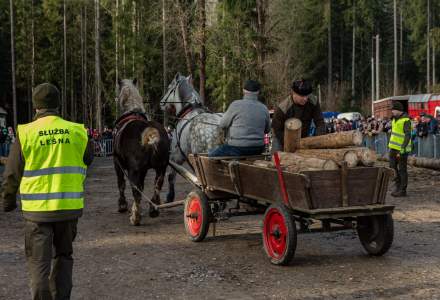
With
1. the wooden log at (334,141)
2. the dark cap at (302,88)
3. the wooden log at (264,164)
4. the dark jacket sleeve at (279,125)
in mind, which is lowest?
the wooden log at (264,164)

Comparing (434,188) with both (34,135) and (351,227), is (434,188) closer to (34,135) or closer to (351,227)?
(351,227)

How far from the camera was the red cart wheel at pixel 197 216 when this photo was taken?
8664mm

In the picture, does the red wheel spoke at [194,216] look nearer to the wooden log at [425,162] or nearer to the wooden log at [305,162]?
the wooden log at [305,162]

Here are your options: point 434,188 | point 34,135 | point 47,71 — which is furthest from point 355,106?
point 34,135

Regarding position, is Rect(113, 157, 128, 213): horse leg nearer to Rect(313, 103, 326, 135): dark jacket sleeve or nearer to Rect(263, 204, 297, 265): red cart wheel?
Rect(313, 103, 326, 135): dark jacket sleeve

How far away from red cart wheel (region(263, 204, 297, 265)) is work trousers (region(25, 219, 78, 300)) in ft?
8.33

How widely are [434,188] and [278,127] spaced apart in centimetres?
832

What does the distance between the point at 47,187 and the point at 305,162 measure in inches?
118

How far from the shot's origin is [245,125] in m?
8.70

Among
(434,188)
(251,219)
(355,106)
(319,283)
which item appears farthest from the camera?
(355,106)

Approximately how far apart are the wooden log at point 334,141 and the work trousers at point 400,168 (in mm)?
6031

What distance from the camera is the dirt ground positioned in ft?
20.7

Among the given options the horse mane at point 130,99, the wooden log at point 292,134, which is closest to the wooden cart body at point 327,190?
the wooden log at point 292,134

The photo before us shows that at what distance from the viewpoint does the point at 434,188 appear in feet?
51.1
